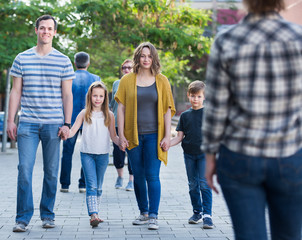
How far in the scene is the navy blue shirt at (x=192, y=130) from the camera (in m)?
6.06

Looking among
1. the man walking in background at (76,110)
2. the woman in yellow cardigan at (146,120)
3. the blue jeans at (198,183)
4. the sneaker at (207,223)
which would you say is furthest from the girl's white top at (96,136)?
the man walking in background at (76,110)

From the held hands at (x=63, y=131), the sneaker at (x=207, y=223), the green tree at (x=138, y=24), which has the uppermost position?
the green tree at (x=138, y=24)

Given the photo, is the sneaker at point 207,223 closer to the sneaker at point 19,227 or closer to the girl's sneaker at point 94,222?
the girl's sneaker at point 94,222

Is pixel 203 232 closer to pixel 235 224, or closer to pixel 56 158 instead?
pixel 56 158

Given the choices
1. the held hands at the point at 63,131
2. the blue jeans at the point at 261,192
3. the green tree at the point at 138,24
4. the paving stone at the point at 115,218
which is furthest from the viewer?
the green tree at the point at 138,24

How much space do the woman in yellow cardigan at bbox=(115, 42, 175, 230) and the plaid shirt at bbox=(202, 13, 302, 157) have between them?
3315 mm

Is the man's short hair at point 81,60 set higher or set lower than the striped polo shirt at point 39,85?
higher

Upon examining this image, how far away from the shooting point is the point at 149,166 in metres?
6.02

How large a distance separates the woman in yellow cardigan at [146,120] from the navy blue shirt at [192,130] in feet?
0.65

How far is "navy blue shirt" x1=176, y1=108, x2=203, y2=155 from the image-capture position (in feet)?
19.9

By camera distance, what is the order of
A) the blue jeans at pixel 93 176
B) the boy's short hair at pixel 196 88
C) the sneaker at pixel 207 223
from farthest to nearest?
the boy's short hair at pixel 196 88, the blue jeans at pixel 93 176, the sneaker at pixel 207 223

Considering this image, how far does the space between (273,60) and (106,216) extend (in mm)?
4400

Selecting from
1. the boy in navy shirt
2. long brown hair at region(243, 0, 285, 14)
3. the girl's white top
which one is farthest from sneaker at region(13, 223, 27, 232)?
long brown hair at region(243, 0, 285, 14)

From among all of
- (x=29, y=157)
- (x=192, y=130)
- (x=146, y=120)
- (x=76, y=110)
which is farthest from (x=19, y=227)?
(x=76, y=110)
